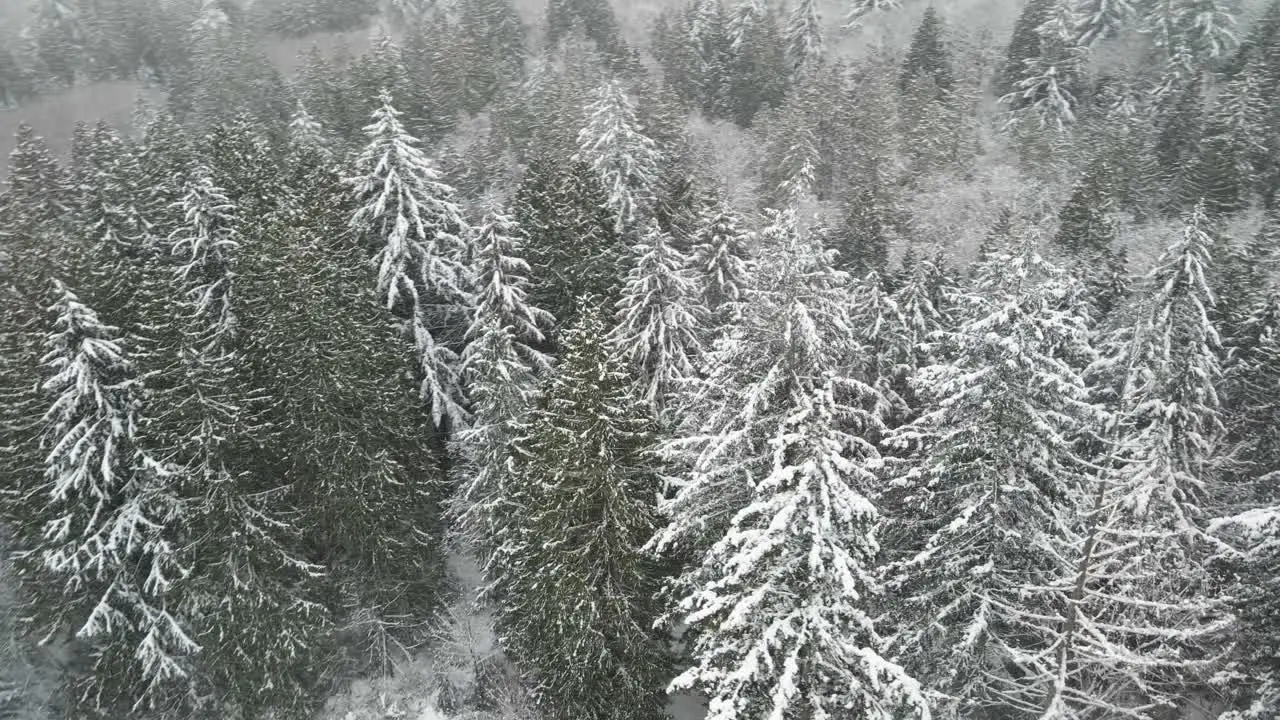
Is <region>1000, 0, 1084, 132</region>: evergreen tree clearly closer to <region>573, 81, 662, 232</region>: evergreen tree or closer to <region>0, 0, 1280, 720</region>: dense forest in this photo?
<region>0, 0, 1280, 720</region>: dense forest

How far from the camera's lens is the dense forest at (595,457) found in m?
13.6

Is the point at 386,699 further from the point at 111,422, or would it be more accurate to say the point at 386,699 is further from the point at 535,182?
the point at 535,182

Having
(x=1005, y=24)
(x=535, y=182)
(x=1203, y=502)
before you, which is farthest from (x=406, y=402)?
(x=1005, y=24)

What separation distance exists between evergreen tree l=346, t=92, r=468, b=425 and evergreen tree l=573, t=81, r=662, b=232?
1120 cm

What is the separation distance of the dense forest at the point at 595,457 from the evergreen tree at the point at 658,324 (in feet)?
0.55

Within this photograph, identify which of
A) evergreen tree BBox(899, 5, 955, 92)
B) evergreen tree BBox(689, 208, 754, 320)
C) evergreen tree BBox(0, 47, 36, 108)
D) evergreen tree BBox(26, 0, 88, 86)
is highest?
evergreen tree BBox(899, 5, 955, 92)

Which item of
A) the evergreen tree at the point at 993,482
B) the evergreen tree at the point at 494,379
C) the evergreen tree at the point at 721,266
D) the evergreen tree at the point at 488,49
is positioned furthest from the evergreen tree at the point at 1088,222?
the evergreen tree at the point at 488,49

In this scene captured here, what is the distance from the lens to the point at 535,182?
3247 cm

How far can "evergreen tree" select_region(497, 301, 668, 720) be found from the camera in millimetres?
17266

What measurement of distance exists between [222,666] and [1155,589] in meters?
24.1

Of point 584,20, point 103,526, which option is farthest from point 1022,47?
point 103,526

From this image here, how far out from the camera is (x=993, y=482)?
595 inches

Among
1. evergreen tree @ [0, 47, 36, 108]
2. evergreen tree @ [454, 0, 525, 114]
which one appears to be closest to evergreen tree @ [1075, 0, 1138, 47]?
evergreen tree @ [454, 0, 525, 114]

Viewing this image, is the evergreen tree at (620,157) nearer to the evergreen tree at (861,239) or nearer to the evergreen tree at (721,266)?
the evergreen tree at (861,239)
